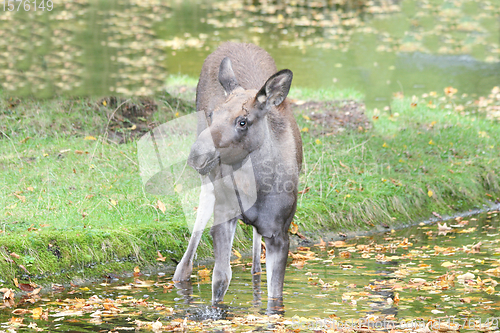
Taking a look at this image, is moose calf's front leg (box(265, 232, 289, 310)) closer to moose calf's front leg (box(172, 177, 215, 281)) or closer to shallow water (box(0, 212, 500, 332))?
shallow water (box(0, 212, 500, 332))

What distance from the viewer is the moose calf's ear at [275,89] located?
218 inches

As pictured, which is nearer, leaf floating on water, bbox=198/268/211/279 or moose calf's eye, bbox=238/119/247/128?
moose calf's eye, bbox=238/119/247/128

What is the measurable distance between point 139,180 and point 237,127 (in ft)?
14.5

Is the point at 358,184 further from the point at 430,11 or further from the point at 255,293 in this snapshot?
the point at 430,11

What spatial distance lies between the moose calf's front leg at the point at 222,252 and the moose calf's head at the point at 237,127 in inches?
28.7

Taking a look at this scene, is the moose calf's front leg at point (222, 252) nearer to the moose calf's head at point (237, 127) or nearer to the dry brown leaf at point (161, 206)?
the moose calf's head at point (237, 127)

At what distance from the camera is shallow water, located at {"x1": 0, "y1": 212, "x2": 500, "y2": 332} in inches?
228

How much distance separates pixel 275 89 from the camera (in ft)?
18.4

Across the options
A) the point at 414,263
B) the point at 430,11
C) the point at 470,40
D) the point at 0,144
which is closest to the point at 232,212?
the point at 414,263

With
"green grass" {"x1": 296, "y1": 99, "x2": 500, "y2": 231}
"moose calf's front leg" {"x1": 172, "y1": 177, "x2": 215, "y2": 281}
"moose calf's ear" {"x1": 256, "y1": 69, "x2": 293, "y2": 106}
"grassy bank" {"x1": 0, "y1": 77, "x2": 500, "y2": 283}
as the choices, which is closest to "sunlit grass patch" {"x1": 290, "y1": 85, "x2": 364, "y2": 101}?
"grassy bank" {"x1": 0, "y1": 77, "x2": 500, "y2": 283}

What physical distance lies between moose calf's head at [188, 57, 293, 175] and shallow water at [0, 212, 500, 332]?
4.59 ft

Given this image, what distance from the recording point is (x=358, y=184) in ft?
33.6

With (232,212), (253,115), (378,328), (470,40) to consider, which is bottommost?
(470,40)

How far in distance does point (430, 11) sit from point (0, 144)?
1883 centimetres
